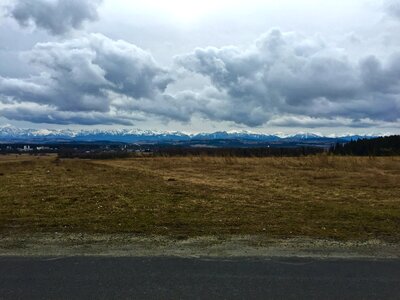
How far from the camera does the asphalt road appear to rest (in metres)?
6.10

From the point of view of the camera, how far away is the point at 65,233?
10375 millimetres

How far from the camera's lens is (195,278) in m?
6.79

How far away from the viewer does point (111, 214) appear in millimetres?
13039

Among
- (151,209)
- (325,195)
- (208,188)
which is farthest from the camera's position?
(208,188)

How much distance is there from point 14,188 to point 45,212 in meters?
6.37

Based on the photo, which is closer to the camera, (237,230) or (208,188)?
(237,230)

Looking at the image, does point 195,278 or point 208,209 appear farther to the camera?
point 208,209

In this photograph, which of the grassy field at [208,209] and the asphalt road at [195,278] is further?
the grassy field at [208,209]

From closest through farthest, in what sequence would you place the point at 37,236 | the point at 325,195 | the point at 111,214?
the point at 37,236 → the point at 111,214 → the point at 325,195

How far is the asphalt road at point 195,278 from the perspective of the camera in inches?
240

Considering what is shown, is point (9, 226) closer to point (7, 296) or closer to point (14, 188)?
point (7, 296)

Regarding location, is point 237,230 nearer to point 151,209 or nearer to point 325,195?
point 151,209

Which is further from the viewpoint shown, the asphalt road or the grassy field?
the grassy field

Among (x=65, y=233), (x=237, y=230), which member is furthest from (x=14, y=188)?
(x=237, y=230)
